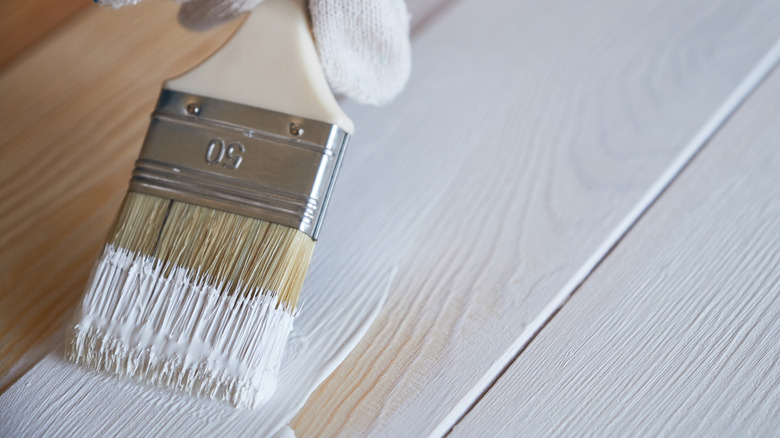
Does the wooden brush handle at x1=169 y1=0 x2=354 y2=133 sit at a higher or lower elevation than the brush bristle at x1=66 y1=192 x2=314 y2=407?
higher

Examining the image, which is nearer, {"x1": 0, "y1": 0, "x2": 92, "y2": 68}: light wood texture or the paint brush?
the paint brush

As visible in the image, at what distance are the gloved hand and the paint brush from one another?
0.9 inches

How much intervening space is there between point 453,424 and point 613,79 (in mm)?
456

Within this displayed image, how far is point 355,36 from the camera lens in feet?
1.99

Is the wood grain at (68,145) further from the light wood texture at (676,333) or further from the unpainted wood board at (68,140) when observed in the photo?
the light wood texture at (676,333)

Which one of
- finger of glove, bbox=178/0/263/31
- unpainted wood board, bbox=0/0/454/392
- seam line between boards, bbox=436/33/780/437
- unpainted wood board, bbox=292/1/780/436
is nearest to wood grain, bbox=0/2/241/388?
unpainted wood board, bbox=0/0/454/392

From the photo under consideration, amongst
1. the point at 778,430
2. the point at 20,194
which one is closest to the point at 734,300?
the point at 778,430

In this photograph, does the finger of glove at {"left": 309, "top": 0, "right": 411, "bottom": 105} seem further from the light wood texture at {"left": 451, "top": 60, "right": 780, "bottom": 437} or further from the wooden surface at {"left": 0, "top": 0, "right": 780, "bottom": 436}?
the light wood texture at {"left": 451, "top": 60, "right": 780, "bottom": 437}

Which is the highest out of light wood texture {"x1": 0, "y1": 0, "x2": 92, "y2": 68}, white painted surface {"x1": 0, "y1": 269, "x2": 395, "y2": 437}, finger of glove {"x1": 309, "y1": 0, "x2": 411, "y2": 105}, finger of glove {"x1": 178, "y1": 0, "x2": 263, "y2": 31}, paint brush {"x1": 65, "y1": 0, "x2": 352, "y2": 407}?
finger of glove {"x1": 309, "y1": 0, "x2": 411, "y2": 105}

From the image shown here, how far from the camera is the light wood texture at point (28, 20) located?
0.78 m

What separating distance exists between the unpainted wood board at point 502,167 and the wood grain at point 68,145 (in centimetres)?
25

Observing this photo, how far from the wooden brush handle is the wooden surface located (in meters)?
0.15

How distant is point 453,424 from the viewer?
54 centimetres

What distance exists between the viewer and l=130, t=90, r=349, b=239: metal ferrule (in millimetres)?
542
